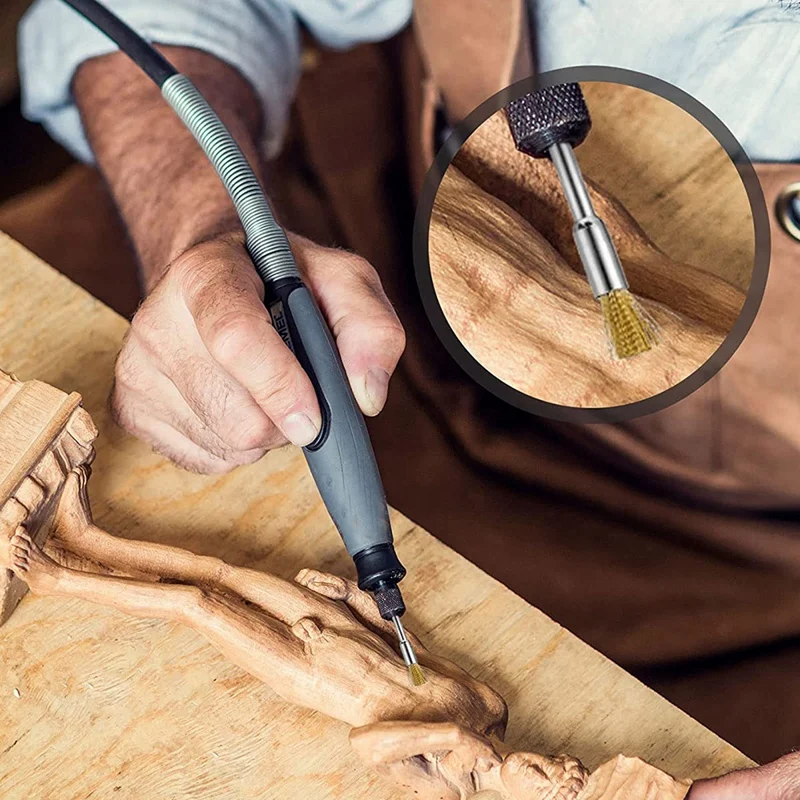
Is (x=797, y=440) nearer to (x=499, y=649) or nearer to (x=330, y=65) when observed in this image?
(x=499, y=649)

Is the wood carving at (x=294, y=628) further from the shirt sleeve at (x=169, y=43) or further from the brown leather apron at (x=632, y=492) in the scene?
the shirt sleeve at (x=169, y=43)

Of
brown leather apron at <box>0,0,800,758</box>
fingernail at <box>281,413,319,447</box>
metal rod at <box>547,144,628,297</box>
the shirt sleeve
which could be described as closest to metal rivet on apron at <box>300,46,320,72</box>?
the shirt sleeve

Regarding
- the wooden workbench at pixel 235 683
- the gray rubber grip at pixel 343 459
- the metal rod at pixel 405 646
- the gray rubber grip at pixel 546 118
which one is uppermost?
the gray rubber grip at pixel 546 118

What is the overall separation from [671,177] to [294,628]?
1.34 feet

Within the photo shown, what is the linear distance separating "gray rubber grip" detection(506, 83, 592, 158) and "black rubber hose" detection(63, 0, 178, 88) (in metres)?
0.21

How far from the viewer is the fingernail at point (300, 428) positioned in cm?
51

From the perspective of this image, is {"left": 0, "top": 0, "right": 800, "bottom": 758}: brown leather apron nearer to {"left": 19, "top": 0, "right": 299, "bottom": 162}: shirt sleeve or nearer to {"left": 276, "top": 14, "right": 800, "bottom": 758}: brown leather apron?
{"left": 276, "top": 14, "right": 800, "bottom": 758}: brown leather apron

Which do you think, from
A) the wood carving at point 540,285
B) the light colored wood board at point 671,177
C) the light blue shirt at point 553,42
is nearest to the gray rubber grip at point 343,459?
the wood carving at point 540,285

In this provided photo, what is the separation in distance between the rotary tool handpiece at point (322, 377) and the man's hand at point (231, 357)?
0.04 feet

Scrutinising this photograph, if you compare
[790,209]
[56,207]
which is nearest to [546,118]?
[790,209]

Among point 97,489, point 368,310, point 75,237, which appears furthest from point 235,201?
point 75,237

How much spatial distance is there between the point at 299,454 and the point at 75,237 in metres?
0.34

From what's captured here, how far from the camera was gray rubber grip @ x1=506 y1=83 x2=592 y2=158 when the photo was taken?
587 millimetres

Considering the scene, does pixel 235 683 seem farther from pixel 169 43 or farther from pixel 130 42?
pixel 169 43
